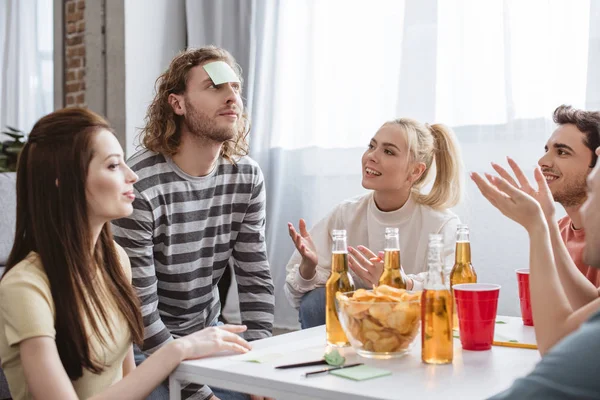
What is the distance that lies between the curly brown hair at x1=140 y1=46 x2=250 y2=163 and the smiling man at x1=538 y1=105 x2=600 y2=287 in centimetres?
97

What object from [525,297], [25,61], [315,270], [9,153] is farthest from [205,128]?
[25,61]

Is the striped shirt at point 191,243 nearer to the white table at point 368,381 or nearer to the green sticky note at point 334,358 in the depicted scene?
the white table at point 368,381

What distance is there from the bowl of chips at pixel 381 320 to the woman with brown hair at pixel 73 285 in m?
0.24

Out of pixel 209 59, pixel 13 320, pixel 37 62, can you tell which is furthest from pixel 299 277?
pixel 37 62

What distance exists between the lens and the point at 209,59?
7.95 ft

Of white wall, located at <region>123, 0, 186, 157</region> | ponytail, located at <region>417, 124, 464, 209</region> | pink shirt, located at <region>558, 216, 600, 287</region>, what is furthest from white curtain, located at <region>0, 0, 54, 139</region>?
pink shirt, located at <region>558, 216, 600, 287</region>

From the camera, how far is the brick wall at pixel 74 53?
455 centimetres

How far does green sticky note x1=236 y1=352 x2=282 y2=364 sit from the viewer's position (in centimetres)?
139

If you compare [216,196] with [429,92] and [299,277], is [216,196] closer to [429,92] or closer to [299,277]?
[299,277]

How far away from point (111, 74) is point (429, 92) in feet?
6.45

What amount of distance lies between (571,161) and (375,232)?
679 mm

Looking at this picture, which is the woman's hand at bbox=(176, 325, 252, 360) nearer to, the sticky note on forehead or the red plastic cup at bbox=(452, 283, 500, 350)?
the red plastic cup at bbox=(452, 283, 500, 350)

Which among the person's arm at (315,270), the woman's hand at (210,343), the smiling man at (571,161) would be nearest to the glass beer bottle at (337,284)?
the woman's hand at (210,343)

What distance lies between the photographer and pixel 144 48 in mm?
4441
